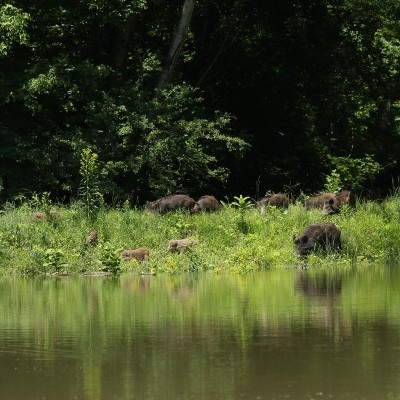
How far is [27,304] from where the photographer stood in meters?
14.9

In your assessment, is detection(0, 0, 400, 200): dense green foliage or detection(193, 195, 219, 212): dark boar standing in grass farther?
detection(0, 0, 400, 200): dense green foliage

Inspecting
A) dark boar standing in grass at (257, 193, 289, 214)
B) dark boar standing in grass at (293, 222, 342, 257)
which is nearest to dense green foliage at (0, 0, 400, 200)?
dark boar standing in grass at (257, 193, 289, 214)

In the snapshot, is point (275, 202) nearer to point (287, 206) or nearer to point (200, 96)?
point (287, 206)

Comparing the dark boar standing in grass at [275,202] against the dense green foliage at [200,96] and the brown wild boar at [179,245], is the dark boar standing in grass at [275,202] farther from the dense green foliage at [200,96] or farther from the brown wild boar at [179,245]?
the dense green foliage at [200,96]

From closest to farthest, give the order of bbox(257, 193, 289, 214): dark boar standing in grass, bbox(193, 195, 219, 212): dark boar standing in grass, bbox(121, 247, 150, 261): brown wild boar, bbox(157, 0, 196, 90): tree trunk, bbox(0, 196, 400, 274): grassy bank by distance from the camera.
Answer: bbox(0, 196, 400, 274): grassy bank → bbox(121, 247, 150, 261): brown wild boar → bbox(193, 195, 219, 212): dark boar standing in grass → bbox(257, 193, 289, 214): dark boar standing in grass → bbox(157, 0, 196, 90): tree trunk

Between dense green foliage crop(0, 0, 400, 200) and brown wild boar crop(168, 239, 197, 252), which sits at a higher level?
dense green foliage crop(0, 0, 400, 200)

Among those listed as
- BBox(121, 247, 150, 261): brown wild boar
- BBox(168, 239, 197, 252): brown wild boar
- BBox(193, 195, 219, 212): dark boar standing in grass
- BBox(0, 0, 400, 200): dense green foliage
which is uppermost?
BBox(0, 0, 400, 200): dense green foliage

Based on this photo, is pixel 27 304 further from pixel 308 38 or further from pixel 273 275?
pixel 308 38

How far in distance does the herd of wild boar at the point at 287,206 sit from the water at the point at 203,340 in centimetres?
350

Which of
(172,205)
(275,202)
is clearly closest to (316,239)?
(275,202)

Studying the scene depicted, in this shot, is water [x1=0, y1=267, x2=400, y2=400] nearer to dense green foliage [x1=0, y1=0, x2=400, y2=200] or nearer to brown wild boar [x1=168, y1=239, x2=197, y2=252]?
brown wild boar [x1=168, y1=239, x2=197, y2=252]

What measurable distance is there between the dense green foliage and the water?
12.1m

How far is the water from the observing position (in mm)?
8750

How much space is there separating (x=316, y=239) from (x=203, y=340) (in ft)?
33.7
